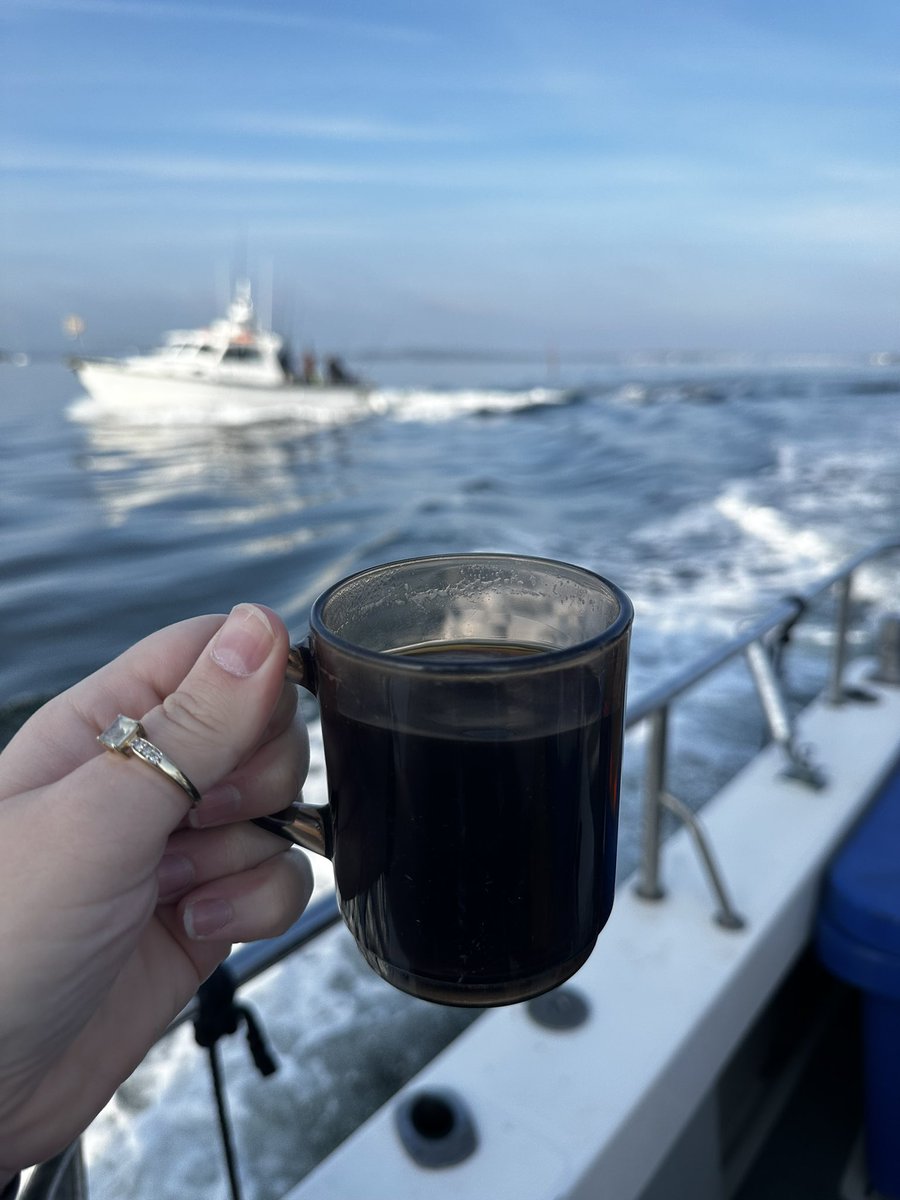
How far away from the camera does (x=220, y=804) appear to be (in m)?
0.73

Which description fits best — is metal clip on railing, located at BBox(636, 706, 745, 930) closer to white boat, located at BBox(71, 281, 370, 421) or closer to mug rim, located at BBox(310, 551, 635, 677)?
mug rim, located at BBox(310, 551, 635, 677)

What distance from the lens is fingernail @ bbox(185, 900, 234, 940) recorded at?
2.58ft

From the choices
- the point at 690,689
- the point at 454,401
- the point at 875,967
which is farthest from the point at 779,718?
the point at 454,401

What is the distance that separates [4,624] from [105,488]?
218 inches

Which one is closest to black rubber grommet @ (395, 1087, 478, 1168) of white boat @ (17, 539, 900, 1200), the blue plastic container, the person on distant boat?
white boat @ (17, 539, 900, 1200)

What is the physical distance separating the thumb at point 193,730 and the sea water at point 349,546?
175 centimetres

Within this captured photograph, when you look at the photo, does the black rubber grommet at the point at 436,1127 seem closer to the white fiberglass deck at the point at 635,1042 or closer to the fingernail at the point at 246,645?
the white fiberglass deck at the point at 635,1042

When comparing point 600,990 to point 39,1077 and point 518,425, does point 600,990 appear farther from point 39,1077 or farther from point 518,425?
point 518,425

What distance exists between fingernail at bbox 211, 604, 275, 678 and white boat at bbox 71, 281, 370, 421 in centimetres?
2120

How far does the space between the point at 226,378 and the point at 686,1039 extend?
838 inches

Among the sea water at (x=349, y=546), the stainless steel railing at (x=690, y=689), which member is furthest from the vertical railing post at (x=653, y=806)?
the sea water at (x=349, y=546)

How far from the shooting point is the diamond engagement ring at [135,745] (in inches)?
23.0

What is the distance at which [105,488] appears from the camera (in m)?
9.95

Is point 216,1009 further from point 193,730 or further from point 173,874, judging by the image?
point 193,730
